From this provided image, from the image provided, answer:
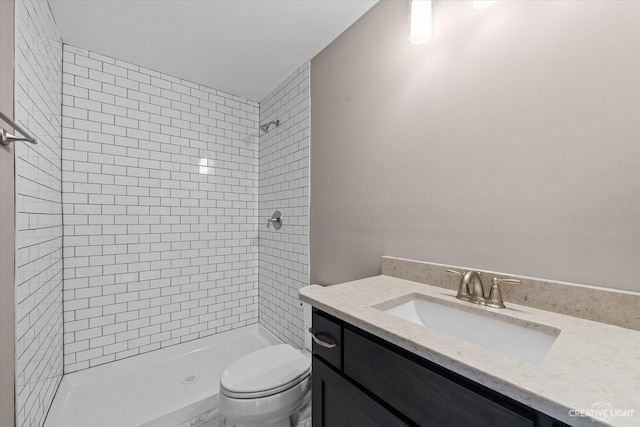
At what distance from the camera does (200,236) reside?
2.27 m

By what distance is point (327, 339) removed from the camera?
0.87m

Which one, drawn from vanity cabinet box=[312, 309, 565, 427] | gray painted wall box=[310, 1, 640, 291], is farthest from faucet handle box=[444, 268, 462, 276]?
vanity cabinet box=[312, 309, 565, 427]

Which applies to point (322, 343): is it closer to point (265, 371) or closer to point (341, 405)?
point (341, 405)

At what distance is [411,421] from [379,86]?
4.59ft

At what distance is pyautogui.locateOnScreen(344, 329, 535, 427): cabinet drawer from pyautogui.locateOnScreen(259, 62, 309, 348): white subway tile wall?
1.20 metres

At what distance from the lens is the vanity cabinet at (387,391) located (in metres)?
0.50

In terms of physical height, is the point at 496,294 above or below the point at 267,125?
below

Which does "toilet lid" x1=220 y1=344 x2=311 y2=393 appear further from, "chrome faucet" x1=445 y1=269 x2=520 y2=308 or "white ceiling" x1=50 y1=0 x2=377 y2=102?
"white ceiling" x1=50 y1=0 x2=377 y2=102

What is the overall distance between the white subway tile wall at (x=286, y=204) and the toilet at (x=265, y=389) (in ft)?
1.75

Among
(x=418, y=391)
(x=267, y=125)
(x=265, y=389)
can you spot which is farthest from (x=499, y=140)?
(x=267, y=125)

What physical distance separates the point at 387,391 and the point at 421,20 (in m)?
1.38

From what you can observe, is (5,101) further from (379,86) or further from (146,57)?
(379,86)

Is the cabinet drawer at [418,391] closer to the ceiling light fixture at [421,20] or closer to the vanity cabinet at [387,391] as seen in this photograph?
the vanity cabinet at [387,391]

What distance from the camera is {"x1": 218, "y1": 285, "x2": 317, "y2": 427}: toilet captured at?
121 centimetres
